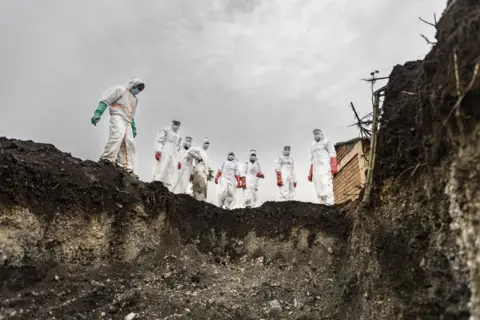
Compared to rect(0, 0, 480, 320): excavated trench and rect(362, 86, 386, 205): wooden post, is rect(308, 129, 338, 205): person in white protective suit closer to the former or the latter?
rect(0, 0, 480, 320): excavated trench

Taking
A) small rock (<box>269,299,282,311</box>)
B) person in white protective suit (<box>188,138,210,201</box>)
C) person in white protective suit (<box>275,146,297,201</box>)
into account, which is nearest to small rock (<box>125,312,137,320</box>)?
small rock (<box>269,299,282,311</box>)

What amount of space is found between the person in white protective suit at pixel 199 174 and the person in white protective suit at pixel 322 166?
3.13 m

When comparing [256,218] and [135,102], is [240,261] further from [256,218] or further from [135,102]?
[135,102]

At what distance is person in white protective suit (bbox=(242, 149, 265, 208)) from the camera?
555 inches

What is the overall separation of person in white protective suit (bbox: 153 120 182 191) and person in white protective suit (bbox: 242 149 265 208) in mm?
2668

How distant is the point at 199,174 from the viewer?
1188 cm

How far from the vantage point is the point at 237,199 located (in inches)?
563

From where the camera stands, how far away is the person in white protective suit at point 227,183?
540 inches

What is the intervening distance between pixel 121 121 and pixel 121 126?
15cm

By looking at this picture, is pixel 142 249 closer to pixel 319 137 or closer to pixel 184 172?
pixel 184 172

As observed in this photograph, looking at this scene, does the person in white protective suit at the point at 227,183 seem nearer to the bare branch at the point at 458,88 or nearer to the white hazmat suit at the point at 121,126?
the white hazmat suit at the point at 121,126

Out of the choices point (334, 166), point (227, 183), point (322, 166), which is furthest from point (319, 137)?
point (227, 183)

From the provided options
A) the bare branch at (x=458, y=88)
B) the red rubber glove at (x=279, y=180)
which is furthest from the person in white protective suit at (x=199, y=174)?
the bare branch at (x=458, y=88)

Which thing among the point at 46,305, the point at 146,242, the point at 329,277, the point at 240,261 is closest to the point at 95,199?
the point at 146,242
